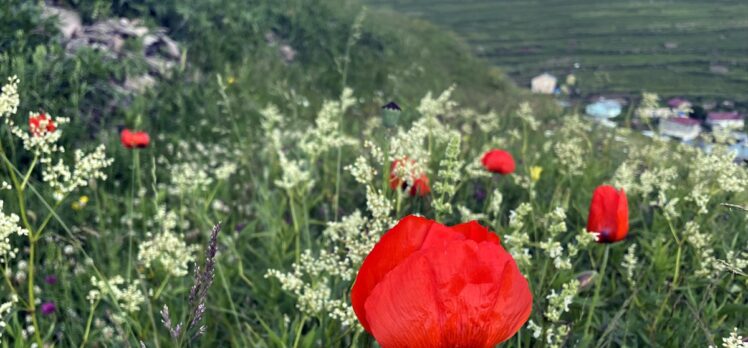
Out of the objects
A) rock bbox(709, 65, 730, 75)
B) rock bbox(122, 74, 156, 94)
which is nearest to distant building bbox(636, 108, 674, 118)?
rock bbox(122, 74, 156, 94)

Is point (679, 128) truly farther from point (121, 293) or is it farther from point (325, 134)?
point (121, 293)

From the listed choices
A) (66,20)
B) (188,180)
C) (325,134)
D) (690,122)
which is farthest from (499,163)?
(66,20)

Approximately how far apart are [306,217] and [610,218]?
3.63ft

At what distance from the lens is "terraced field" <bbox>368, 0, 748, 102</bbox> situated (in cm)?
681

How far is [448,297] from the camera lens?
96cm

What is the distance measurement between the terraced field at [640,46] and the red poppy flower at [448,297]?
394 cm

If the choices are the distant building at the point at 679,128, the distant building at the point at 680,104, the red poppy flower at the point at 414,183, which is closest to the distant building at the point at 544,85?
the distant building at the point at 680,104

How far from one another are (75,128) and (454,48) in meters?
14.1

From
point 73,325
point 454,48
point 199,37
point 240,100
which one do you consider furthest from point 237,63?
point 454,48

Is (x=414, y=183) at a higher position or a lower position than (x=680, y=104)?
higher

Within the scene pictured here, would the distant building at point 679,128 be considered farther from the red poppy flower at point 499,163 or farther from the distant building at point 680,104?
the red poppy flower at point 499,163

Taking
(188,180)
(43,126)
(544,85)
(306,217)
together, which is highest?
(43,126)

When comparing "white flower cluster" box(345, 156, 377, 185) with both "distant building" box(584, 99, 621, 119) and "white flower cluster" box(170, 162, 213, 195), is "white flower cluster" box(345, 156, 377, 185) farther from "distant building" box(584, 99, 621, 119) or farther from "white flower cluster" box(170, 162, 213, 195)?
"distant building" box(584, 99, 621, 119)

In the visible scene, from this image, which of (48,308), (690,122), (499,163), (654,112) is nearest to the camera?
(48,308)
